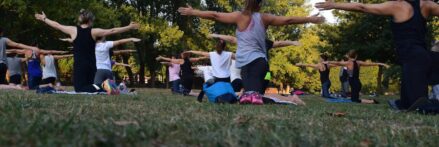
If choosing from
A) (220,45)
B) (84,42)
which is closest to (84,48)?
(84,42)

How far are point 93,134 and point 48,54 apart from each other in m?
16.3

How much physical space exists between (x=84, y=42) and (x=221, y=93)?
3915 millimetres

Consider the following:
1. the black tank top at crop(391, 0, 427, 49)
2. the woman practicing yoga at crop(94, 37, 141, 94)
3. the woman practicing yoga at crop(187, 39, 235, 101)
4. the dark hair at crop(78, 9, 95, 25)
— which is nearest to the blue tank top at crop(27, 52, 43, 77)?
the woman practicing yoga at crop(94, 37, 141, 94)

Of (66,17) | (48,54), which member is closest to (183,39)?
(66,17)

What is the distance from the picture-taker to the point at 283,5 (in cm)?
5272

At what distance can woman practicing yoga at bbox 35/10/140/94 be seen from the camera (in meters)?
11.6

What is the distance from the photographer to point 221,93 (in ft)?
30.1

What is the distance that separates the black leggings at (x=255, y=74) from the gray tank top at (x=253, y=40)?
85 mm

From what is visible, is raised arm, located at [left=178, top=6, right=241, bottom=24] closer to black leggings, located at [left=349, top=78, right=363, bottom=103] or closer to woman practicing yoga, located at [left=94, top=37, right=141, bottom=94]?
woman practicing yoga, located at [left=94, top=37, right=141, bottom=94]

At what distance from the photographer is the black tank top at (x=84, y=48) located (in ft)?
38.0

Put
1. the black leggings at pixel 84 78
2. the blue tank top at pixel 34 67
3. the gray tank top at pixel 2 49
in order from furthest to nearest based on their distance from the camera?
the blue tank top at pixel 34 67
the gray tank top at pixel 2 49
the black leggings at pixel 84 78

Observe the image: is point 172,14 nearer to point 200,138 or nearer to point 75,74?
point 75,74

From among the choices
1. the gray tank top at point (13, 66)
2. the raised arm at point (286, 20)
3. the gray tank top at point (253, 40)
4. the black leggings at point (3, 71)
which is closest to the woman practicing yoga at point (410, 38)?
the raised arm at point (286, 20)

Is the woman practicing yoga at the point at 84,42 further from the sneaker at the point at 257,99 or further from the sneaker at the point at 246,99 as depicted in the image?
the sneaker at the point at 257,99
